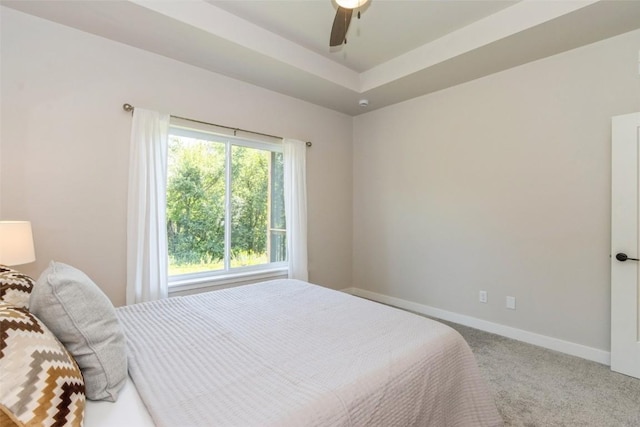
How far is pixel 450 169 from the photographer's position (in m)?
3.39

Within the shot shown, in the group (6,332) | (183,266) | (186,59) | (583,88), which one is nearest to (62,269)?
(6,332)

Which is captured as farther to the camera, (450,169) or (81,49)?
(450,169)

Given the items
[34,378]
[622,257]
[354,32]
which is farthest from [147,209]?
[622,257]

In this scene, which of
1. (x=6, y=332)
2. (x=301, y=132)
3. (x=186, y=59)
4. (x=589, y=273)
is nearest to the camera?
(x=6, y=332)

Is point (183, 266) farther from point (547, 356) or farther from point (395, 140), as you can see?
point (547, 356)

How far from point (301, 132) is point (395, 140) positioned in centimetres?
121

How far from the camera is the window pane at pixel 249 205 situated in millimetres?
3389

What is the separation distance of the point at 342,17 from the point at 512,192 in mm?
2269

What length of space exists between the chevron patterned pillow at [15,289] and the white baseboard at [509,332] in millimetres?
3472

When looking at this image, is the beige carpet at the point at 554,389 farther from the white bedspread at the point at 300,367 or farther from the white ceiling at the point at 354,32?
the white ceiling at the point at 354,32

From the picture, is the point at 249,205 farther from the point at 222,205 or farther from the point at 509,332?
the point at 509,332

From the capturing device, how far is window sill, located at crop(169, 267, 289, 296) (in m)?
2.91

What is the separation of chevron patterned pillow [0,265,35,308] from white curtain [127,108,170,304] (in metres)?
1.31

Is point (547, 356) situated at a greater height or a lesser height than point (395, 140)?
lesser
